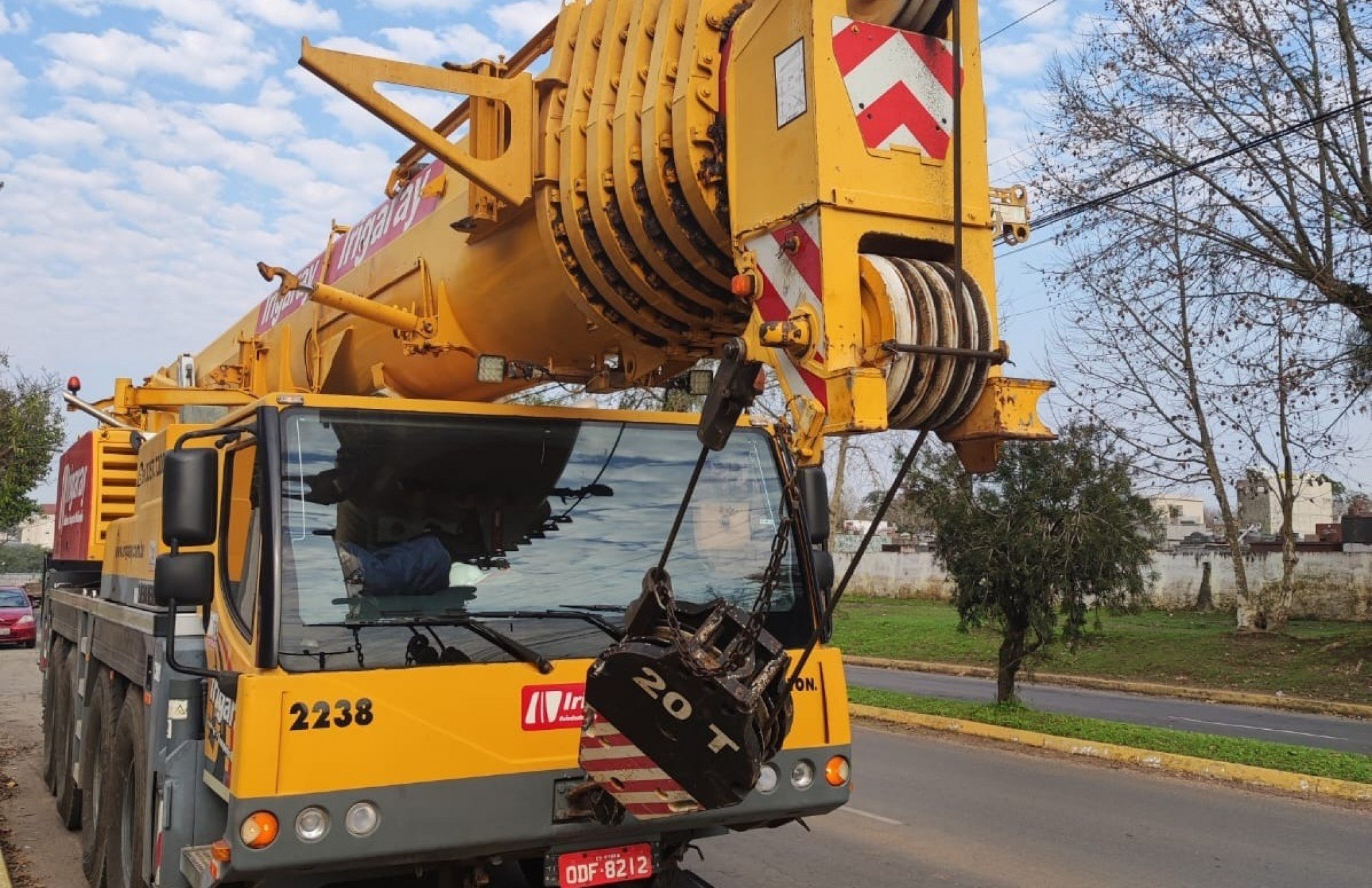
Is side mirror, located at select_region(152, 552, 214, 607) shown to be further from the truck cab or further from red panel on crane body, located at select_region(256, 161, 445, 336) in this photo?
red panel on crane body, located at select_region(256, 161, 445, 336)

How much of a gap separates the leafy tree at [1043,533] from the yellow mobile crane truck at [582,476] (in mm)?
8262

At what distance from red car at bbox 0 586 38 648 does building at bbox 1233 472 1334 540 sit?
24058 mm

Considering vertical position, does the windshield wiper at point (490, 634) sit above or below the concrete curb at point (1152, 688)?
above

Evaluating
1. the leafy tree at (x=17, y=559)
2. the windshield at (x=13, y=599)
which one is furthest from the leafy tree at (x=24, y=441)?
the leafy tree at (x=17, y=559)

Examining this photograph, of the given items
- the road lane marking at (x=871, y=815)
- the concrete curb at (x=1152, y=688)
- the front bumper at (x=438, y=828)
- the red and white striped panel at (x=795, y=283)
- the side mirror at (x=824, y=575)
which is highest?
the red and white striped panel at (x=795, y=283)

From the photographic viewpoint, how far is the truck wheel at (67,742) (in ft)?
25.2

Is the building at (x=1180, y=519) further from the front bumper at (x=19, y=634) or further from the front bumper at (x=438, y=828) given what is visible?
the front bumper at (x=19, y=634)

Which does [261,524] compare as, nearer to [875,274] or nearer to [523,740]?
[523,740]

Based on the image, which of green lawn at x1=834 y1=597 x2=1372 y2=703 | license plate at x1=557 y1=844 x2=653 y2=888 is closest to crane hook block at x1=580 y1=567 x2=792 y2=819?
license plate at x1=557 y1=844 x2=653 y2=888

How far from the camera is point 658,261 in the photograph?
171 inches

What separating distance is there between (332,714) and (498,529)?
102cm

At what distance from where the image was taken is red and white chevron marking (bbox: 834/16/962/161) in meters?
3.64

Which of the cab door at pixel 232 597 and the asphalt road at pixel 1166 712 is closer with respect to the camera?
the cab door at pixel 232 597

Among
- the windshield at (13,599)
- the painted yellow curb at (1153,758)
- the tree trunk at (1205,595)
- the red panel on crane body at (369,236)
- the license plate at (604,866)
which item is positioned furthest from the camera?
the tree trunk at (1205,595)
